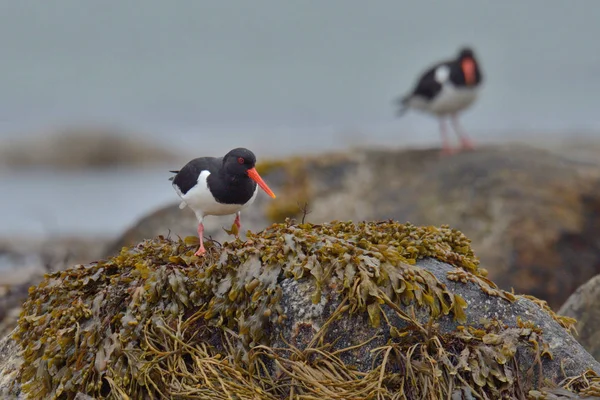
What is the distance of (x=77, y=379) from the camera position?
4.22 meters

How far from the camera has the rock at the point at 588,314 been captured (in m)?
5.75

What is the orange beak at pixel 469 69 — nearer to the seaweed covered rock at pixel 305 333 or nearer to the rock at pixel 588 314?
the rock at pixel 588 314

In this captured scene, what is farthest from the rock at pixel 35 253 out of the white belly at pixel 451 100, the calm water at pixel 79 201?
the white belly at pixel 451 100

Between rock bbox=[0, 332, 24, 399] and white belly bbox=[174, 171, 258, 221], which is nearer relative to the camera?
rock bbox=[0, 332, 24, 399]

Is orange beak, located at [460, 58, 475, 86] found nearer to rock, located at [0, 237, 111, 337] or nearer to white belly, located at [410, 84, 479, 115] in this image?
white belly, located at [410, 84, 479, 115]

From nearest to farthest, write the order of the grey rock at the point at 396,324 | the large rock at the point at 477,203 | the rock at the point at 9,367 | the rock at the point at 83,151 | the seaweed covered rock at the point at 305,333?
the seaweed covered rock at the point at 305,333 < the grey rock at the point at 396,324 < the rock at the point at 9,367 < the large rock at the point at 477,203 < the rock at the point at 83,151

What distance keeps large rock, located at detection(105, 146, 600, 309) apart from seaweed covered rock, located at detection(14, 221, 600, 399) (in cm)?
439

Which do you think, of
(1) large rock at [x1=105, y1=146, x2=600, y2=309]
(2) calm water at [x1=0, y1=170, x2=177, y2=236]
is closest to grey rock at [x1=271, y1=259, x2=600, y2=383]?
(1) large rock at [x1=105, y1=146, x2=600, y2=309]

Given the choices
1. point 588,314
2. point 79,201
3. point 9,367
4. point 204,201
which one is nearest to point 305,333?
point 204,201

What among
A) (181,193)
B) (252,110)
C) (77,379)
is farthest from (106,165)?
(77,379)

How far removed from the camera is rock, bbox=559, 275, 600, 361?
18.9 feet

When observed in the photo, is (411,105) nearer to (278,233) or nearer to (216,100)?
(278,233)

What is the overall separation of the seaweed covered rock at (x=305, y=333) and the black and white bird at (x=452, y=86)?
8.66 meters

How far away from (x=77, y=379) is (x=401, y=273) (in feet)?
5.98
